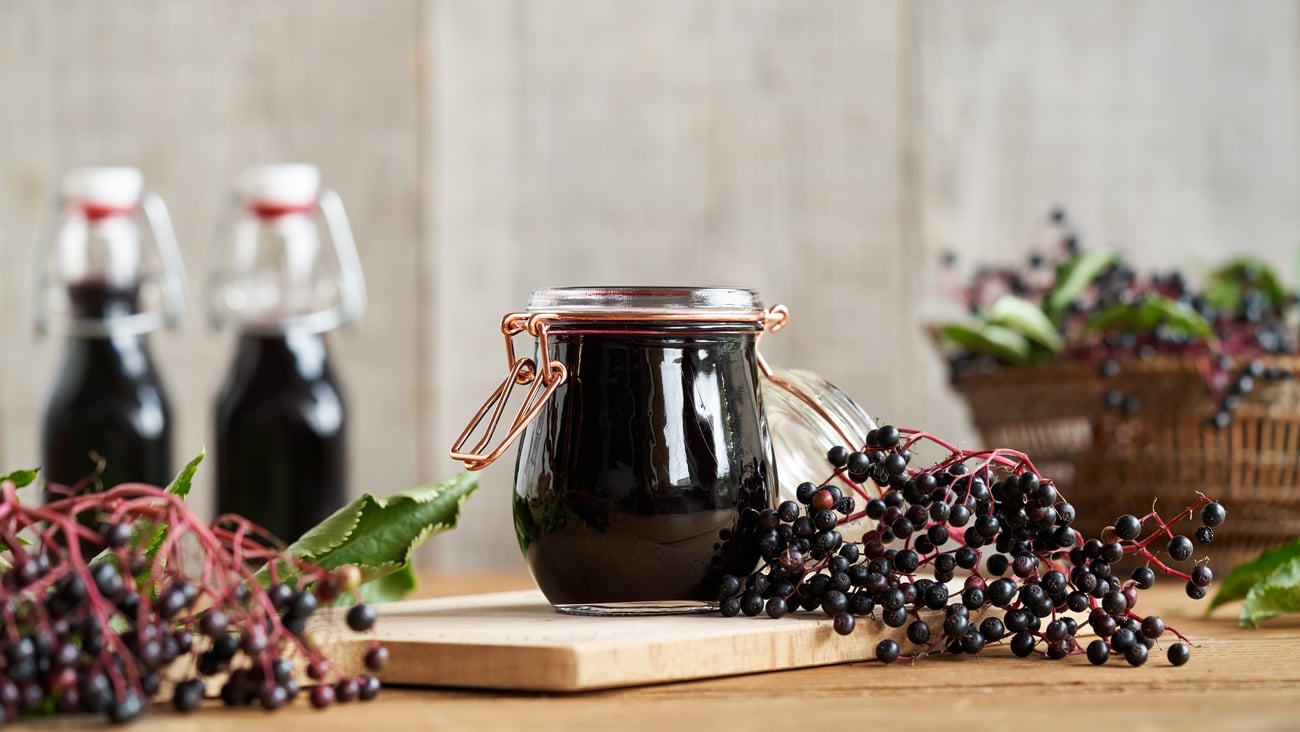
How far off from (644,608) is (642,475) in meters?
0.07

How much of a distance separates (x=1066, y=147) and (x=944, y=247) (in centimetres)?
19

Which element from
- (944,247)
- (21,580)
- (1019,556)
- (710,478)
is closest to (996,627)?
(1019,556)

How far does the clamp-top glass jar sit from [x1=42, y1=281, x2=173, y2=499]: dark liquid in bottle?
62 centimetres

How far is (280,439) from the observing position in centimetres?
123

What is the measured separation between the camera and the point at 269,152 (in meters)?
1.67

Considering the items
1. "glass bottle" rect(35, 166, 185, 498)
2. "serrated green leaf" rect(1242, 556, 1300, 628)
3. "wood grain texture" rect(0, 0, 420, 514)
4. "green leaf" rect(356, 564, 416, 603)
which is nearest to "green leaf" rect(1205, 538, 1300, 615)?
"serrated green leaf" rect(1242, 556, 1300, 628)

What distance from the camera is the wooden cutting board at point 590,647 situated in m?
0.59

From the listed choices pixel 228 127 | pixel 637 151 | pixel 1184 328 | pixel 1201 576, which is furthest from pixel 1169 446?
pixel 228 127

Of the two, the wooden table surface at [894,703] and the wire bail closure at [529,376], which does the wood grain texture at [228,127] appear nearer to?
the wire bail closure at [529,376]

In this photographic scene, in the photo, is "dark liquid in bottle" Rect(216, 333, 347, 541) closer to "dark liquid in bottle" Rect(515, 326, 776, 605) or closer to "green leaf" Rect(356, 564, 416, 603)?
"green leaf" Rect(356, 564, 416, 603)

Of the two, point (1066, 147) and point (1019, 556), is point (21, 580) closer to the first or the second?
point (1019, 556)

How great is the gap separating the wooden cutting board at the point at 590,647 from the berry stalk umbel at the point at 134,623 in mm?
44

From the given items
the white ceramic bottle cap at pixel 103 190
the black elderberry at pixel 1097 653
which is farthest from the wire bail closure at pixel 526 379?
the white ceramic bottle cap at pixel 103 190

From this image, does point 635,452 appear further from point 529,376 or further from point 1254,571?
point 1254,571
